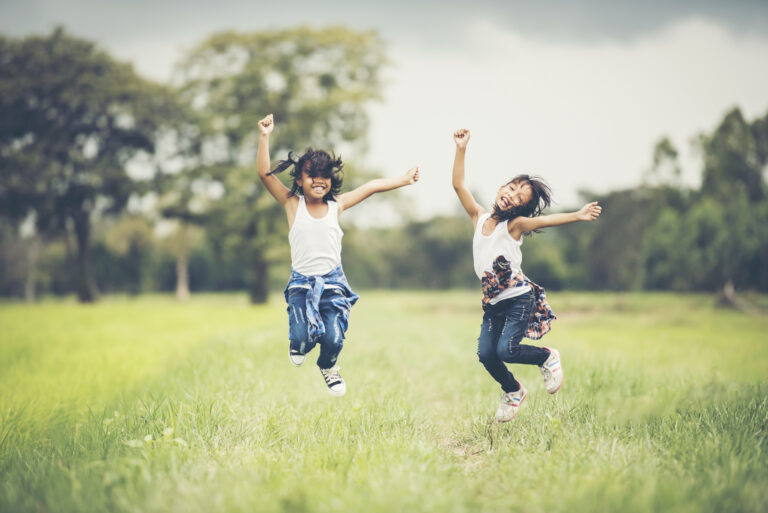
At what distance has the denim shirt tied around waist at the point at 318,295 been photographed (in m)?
4.27

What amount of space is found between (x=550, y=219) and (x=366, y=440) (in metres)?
2.34

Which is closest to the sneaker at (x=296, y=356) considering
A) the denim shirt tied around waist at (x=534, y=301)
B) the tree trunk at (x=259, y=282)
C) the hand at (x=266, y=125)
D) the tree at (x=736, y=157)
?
the denim shirt tied around waist at (x=534, y=301)

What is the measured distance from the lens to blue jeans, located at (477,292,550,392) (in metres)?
4.38

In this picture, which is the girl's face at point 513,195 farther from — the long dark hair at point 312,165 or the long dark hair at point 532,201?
the long dark hair at point 312,165

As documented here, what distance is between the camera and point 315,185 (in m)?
4.38

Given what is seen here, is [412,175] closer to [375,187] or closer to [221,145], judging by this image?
[375,187]

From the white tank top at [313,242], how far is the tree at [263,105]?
2050 centimetres

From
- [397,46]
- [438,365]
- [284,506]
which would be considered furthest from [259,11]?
[284,506]

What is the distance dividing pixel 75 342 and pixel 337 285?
33.4ft

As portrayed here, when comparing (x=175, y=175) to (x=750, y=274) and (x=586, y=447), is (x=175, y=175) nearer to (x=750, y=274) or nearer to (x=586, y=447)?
(x=586, y=447)

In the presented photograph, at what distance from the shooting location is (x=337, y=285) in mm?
4473

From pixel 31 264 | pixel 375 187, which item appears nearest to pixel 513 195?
pixel 375 187

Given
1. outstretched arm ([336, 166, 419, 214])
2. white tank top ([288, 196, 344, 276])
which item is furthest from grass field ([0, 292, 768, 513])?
outstretched arm ([336, 166, 419, 214])

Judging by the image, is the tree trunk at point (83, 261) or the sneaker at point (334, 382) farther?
the tree trunk at point (83, 261)
